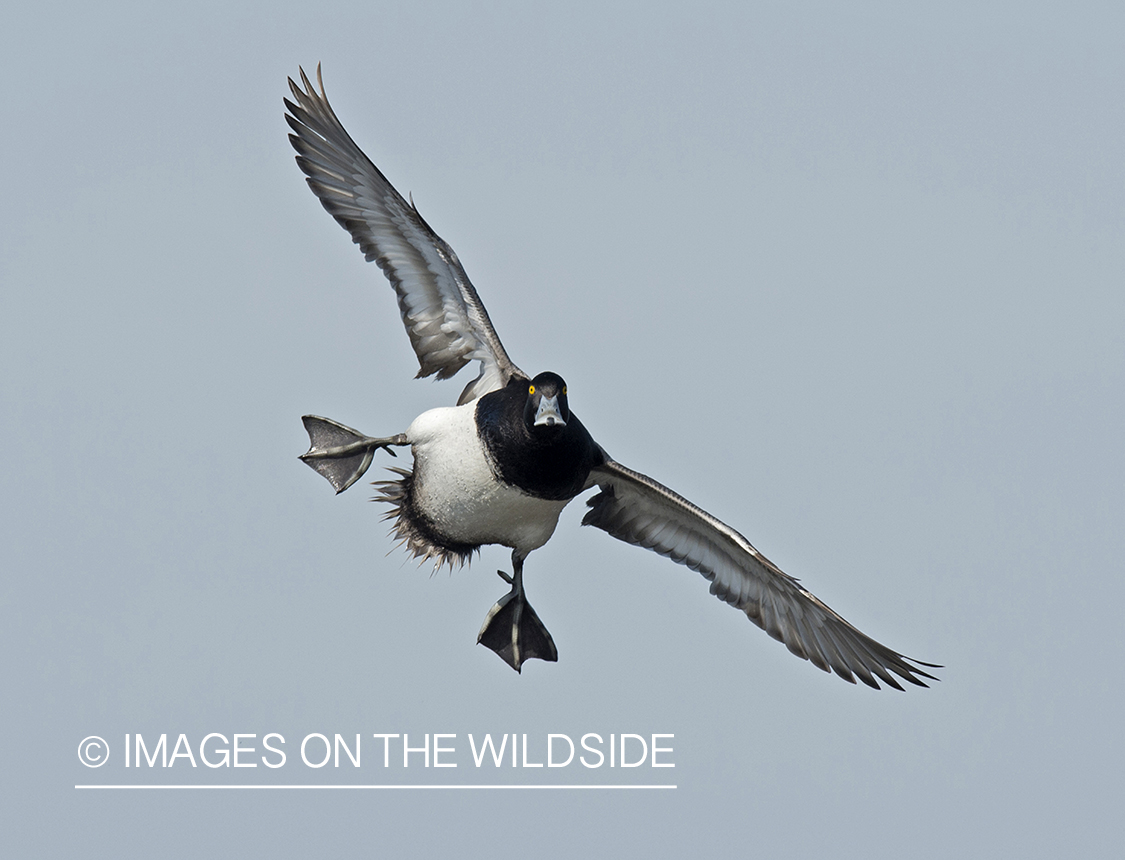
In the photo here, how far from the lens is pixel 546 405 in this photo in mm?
8773

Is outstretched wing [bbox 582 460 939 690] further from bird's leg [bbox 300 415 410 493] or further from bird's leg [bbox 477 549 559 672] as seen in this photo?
bird's leg [bbox 300 415 410 493]

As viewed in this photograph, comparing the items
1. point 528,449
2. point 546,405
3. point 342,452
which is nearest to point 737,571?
point 528,449

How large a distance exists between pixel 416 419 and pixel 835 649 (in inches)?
148

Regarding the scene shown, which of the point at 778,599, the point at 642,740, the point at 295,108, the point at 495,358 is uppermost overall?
the point at 295,108

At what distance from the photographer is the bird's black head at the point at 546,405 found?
873 cm

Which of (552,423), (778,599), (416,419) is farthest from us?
(778,599)

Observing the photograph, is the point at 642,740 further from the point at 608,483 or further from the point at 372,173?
the point at 372,173

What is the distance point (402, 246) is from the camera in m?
10.2

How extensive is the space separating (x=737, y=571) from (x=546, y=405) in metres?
2.76

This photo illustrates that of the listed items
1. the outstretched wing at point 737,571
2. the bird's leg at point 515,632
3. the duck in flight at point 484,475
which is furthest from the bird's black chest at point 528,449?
the bird's leg at point 515,632

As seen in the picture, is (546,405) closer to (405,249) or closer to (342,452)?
(342,452)

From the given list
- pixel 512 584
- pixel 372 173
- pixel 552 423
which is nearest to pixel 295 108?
pixel 372 173

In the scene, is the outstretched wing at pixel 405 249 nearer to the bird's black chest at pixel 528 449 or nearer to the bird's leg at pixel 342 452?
the bird's leg at pixel 342 452

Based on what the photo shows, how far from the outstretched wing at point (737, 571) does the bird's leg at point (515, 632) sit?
0.83m
